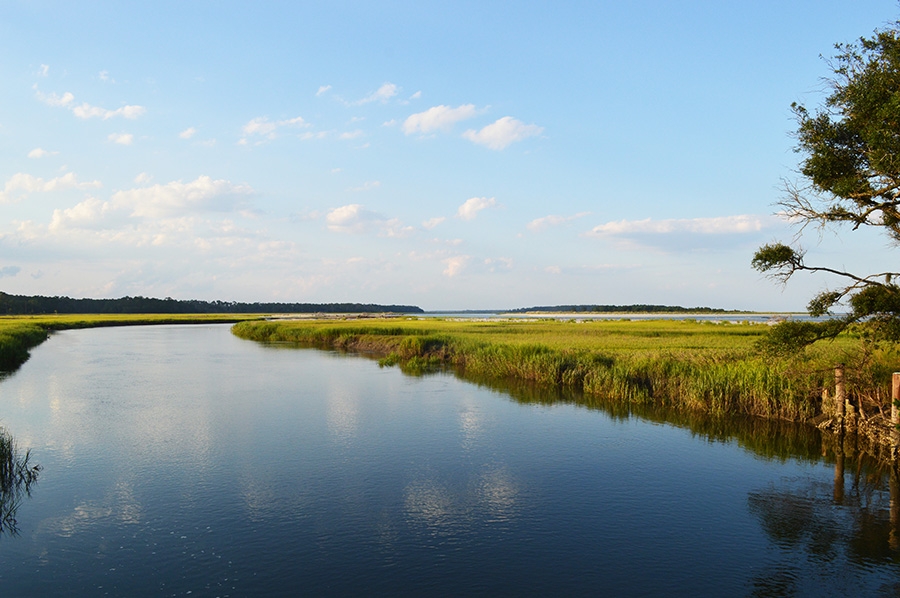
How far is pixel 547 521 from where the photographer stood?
10656 millimetres

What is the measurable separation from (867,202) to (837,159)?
4.21ft

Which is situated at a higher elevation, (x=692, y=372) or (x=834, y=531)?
(x=692, y=372)

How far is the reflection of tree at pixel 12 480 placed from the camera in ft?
35.7

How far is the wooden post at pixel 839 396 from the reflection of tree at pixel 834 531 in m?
2.39

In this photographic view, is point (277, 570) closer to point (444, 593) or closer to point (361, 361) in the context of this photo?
point (444, 593)

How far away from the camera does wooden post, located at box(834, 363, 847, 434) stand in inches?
627

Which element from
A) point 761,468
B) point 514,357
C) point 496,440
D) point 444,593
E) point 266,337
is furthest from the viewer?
point 266,337

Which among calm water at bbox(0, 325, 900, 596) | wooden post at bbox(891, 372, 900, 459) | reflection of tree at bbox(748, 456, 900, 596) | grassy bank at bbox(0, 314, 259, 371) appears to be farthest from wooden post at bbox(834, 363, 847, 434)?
grassy bank at bbox(0, 314, 259, 371)

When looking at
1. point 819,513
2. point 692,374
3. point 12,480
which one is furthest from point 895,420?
point 12,480

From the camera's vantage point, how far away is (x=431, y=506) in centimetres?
1130

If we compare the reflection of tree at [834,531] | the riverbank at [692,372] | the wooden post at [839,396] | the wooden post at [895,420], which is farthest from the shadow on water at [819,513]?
the riverbank at [692,372]

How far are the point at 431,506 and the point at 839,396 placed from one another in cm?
1243

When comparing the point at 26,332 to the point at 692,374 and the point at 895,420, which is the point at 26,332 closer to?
the point at 692,374

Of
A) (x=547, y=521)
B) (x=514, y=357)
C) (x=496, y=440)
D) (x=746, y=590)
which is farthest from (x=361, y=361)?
(x=746, y=590)
